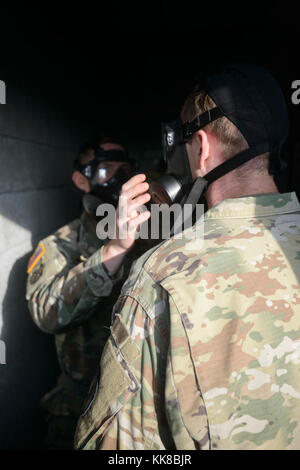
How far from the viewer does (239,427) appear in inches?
32.5

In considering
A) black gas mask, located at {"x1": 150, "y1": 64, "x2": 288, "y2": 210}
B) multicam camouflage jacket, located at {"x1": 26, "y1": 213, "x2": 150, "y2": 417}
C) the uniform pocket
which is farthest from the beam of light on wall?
black gas mask, located at {"x1": 150, "y1": 64, "x2": 288, "y2": 210}

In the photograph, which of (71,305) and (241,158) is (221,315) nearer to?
(241,158)

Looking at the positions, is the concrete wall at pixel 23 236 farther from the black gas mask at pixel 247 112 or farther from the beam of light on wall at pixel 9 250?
the black gas mask at pixel 247 112

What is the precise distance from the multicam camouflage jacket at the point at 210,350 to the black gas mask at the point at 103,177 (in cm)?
113

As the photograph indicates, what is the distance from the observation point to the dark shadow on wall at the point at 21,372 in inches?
67.5

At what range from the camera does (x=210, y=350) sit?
0.83 meters

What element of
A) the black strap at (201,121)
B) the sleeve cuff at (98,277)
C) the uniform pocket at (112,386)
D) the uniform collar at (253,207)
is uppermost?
the black strap at (201,121)

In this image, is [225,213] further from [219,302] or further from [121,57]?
[121,57]

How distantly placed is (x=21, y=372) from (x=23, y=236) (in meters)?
0.80

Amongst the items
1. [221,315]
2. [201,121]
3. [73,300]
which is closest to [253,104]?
[201,121]

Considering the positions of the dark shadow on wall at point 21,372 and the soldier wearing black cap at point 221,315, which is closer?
the soldier wearing black cap at point 221,315

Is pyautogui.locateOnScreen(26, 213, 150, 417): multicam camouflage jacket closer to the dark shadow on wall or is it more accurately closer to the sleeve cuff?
the sleeve cuff

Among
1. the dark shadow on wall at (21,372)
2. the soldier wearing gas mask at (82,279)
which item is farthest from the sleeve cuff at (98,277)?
the dark shadow on wall at (21,372)
